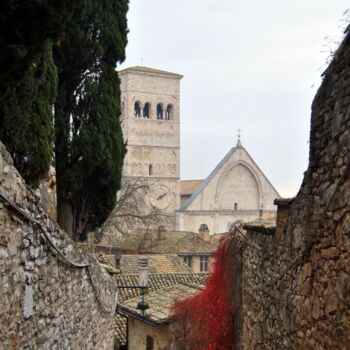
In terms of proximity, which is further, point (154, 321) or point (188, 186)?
point (188, 186)

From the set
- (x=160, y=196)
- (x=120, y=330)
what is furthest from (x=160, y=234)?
(x=120, y=330)

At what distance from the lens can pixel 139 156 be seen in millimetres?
61844

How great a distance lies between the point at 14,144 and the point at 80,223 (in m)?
4.61

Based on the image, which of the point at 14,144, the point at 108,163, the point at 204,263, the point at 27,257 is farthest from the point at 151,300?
the point at 204,263

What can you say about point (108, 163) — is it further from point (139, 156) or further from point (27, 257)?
point (139, 156)

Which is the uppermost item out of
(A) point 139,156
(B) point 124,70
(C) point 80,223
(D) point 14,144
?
(B) point 124,70

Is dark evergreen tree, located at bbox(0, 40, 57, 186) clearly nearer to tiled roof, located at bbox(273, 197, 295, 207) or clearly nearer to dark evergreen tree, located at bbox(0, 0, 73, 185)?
dark evergreen tree, located at bbox(0, 0, 73, 185)

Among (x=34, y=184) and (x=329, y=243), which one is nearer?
(x=329, y=243)

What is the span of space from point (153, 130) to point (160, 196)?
7585mm

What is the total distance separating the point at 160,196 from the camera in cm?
6112

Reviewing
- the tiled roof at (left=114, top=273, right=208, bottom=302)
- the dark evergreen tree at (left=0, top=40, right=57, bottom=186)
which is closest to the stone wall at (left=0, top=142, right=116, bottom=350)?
the dark evergreen tree at (left=0, top=40, right=57, bottom=186)

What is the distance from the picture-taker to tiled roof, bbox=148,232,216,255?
35719 millimetres

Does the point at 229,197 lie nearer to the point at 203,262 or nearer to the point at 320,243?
the point at 203,262

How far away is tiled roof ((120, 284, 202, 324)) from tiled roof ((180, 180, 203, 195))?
4768 centimetres
